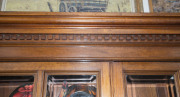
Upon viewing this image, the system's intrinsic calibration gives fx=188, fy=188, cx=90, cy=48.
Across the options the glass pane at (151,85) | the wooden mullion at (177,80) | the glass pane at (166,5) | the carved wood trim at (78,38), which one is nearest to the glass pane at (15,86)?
the carved wood trim at (78,38)

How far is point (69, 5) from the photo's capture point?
1.37 meters

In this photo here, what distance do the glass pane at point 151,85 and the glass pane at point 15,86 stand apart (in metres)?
0.50

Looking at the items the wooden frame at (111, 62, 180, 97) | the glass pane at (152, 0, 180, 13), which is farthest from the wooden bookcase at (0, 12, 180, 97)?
the glass pane at (152, 0, 180, 13)

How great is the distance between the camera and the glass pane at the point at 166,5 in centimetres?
133

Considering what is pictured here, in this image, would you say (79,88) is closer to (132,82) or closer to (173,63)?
(132,82)

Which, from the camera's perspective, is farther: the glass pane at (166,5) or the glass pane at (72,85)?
the glass pane at (166,5)

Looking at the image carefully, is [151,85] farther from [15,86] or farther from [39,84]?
[15,86]

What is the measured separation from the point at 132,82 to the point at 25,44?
1.90 ft

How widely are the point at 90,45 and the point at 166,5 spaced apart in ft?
2.37

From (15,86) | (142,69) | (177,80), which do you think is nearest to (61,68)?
(15,86)

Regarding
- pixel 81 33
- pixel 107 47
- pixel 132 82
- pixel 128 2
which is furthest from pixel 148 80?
pixel 128 2

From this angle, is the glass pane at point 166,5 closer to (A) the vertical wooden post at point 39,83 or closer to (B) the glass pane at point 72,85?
(B) the glass pane at point 72,85

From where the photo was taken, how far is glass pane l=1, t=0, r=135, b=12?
4.47 feet

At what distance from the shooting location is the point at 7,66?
36.9 inches
